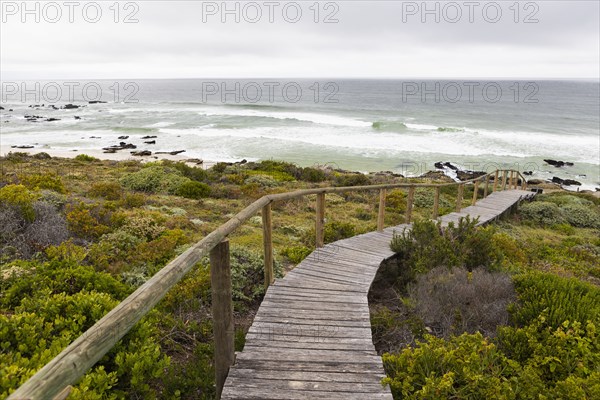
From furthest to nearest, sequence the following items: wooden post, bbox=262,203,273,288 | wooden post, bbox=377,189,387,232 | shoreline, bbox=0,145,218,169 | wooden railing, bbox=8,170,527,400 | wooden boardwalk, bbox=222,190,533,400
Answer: shoreline, bbox=0,145,218,169, wooden post, bbox=377,189,387,232, wooden post, bbox=262,203,273,288, wooden boardwalk, bbox=222,190,533,400, wooden railing, bbox=8,170,527,400

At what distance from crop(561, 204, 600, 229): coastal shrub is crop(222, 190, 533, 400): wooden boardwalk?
50.0 ft

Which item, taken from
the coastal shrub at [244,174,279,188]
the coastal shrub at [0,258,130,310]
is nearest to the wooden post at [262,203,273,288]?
the coastal shrub at [0,258,130,310]

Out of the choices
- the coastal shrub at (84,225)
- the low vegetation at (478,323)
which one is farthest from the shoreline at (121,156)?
the low vegetation at (478,323)

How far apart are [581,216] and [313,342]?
61.1ft

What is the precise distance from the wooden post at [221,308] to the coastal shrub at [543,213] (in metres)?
17.4

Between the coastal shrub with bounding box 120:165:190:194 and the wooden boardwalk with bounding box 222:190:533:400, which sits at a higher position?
the coastal shrub with bounding box 120:165:190:194

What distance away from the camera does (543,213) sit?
57.5ft

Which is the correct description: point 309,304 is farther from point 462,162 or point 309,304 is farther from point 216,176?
point 462,162

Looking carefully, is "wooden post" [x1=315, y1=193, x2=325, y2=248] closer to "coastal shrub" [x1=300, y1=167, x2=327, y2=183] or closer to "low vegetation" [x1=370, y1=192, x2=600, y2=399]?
"low vegetation" [x1=370, y1=192, x2=600, y2=399]

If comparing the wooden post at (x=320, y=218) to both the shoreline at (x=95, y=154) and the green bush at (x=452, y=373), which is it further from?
the shoreline at (x=95, y=154)

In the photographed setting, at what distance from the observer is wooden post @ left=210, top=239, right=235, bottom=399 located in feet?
10.1

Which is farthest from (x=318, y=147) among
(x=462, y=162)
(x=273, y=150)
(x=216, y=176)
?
(x=216, y=176)

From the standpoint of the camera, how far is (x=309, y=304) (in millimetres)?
4840

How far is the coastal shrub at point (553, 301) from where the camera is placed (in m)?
4.12
